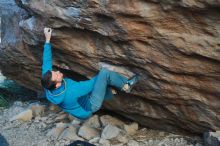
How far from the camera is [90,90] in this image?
19.5 ft

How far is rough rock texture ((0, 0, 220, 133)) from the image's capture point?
5125 mm

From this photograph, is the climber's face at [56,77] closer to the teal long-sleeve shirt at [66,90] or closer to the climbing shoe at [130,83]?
the teal long-sleeve shirt at [66,90]

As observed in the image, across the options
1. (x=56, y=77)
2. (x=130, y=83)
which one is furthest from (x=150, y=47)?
(x=56, y=77)

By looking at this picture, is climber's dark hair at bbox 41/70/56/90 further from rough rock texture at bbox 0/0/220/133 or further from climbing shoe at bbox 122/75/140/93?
climbing shoe at bbox 122/75/140/93

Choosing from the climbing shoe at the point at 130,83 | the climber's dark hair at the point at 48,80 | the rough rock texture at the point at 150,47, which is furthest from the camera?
the climbing shoe at the point at 130,83

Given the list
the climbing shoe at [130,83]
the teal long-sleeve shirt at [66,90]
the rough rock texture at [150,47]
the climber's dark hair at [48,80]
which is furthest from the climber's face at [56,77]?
the climbing shoe at [130,83]

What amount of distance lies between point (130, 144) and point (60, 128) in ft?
4.74

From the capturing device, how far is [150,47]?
18.2 ft

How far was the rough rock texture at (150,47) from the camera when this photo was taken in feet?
16.8

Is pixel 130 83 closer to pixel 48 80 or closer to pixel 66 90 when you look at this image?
pixel 66 90

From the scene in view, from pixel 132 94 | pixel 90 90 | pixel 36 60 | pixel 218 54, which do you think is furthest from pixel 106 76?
pixel 36 60

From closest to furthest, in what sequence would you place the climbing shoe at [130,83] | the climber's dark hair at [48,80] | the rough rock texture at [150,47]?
the rough rock texture at [150,47], the climber's dark hair at [48,80], the climbing shoe at [130,83]

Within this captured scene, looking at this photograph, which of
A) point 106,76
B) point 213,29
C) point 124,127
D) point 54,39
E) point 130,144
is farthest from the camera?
point 124,127

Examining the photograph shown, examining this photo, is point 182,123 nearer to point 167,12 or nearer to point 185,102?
point 185,102
